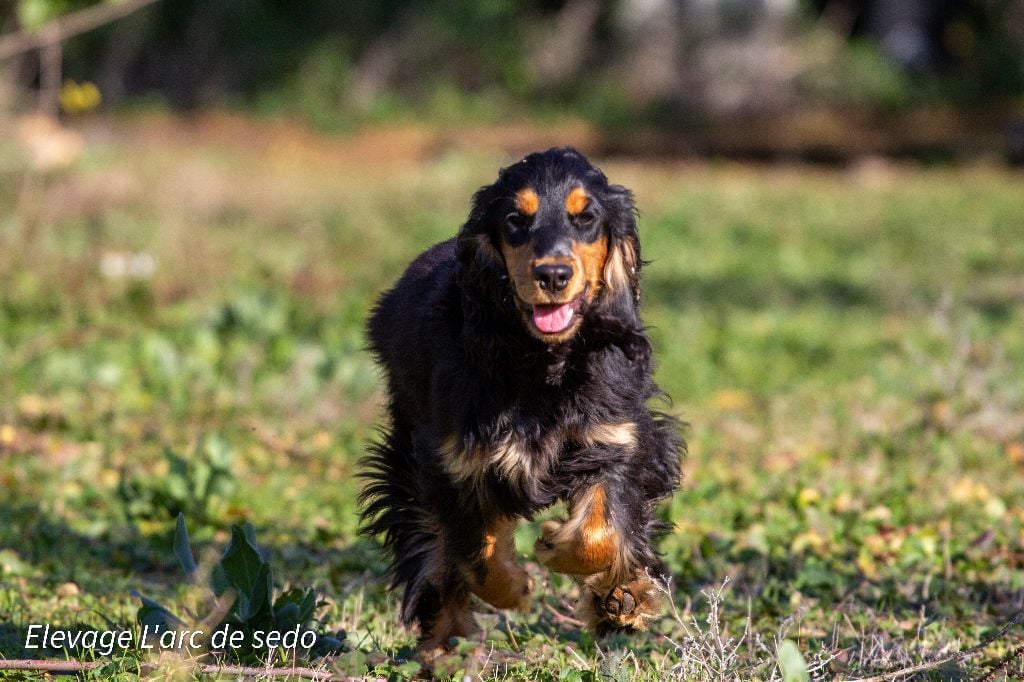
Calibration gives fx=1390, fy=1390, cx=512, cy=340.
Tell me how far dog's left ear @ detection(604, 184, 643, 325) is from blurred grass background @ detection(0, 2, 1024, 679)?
34.4 inches

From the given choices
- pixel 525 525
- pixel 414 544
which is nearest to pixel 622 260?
pixel 414 544

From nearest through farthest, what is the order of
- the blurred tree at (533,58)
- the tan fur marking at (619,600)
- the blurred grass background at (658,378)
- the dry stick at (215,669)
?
the dry stick at (215,669)
the tan fur marking at (619,600)
the blurred grass background at (658,378)
the blurred tree at (533,58)

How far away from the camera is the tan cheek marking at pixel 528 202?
13.4ft

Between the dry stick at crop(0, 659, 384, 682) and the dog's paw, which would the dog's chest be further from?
the dry stick at crop(0, 659, 384, 682)

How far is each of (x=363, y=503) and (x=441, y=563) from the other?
0.72 meters

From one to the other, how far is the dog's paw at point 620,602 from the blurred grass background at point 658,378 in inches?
3.2

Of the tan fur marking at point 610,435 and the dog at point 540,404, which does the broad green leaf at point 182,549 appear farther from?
the tan fur marking at point 610,435

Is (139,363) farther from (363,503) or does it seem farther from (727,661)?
(727,661)

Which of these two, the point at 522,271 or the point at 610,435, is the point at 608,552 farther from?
the point at 522,271

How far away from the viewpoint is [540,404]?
4129 millimetres

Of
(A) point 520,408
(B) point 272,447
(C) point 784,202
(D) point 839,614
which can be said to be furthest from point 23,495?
(C) point 784,202

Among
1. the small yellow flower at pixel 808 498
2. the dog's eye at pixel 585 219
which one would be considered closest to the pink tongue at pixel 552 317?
the dog's eye at pixel 585 219

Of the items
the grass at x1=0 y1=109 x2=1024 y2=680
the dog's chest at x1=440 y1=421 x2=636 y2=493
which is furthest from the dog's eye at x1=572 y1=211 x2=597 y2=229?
the grass at x1=0 y1=109 x2=1024 y2=680

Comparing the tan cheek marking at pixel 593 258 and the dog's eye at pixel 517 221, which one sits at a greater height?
the dog's eye at pixel 517 221
